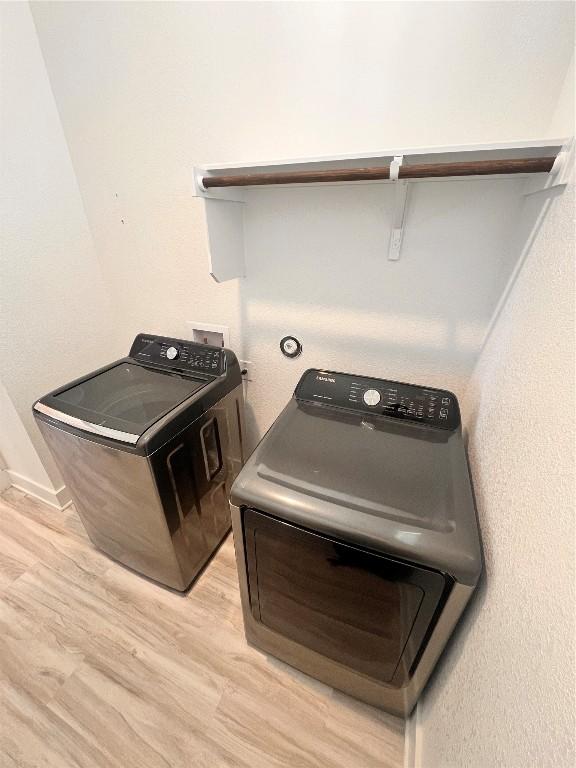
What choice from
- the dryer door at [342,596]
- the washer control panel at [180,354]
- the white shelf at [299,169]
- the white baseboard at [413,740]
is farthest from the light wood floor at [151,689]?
the white shelf at [299,169]

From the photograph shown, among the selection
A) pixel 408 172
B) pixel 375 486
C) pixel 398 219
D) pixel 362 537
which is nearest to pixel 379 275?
pixel 398 219

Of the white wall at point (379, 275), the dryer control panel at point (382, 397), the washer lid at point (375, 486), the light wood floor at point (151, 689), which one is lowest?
the light wood floor at point (151, 689)

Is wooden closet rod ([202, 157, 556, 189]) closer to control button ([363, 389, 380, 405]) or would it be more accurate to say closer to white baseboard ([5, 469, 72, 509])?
control button ([363, 389, 380, 405])

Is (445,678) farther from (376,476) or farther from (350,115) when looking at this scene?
(350,115)

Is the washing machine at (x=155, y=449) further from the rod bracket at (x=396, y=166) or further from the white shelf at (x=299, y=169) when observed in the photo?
the rod bracket at (x=396, y=166)

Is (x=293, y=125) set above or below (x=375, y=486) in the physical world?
above

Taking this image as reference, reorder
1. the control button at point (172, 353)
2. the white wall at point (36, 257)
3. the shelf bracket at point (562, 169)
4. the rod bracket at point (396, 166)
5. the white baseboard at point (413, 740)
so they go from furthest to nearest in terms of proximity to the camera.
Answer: the control button at point (172, 353)
the white wall at point (36, 257)
the white baseboard at point (413, 740)
the rod bracket at point (396, 166)
the shelf bracket at point (562, 169)

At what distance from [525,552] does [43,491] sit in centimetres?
221

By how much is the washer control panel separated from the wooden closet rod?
26.1 inches

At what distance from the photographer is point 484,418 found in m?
0.92

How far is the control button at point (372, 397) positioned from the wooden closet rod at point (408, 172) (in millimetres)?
649

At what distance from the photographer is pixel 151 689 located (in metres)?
1.12

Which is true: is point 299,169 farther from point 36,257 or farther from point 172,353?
point 36,257

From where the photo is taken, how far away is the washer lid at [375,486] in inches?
27.2
